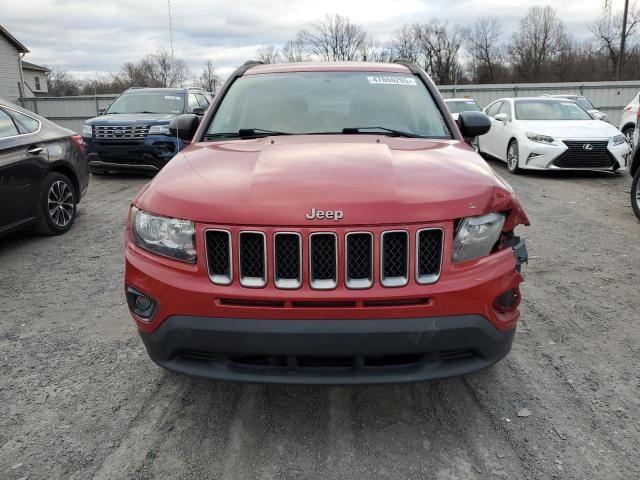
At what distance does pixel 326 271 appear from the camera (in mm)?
2236

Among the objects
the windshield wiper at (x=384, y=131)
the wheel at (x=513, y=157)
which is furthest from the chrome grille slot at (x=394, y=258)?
the wheel at (x=513, y=157)

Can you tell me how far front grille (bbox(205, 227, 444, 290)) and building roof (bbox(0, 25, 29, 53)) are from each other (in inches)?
1547

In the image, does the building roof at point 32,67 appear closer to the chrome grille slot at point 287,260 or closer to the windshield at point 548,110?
the windshield at point 548,110

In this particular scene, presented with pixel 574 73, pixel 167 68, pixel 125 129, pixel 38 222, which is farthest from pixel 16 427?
pixel 167 68

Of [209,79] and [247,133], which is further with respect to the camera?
[209,79]

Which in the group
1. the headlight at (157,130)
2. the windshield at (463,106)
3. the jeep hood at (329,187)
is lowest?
the jeep hood at (329,187)

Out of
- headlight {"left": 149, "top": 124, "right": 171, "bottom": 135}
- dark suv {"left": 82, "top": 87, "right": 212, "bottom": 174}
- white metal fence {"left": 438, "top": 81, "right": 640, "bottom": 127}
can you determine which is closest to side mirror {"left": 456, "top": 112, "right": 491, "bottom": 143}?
dark suv {"left": 82, "top": 87, "right": 212, "bottom": 174}

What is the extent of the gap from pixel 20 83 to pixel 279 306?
41.0 metres

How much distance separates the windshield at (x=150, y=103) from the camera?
11255 millimetres

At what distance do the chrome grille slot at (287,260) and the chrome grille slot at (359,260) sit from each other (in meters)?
0.20

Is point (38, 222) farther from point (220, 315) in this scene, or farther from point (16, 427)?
point (220, 315)

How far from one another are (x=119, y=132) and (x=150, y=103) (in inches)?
60.1

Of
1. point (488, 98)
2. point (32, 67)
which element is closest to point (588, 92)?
point (488, 98)

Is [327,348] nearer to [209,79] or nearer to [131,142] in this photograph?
[131,142]
